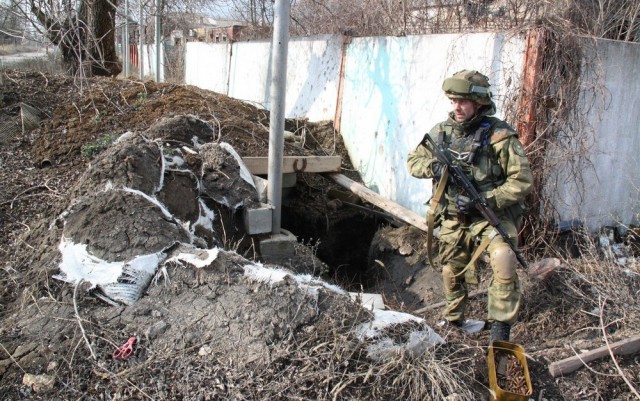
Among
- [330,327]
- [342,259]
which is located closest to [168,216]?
[330,327]

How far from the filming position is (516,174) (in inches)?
124

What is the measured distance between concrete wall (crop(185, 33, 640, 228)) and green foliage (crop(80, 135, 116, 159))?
2.93 metres

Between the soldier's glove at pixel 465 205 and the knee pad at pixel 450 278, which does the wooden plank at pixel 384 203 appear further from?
the soldier's glove at pixel 465 205

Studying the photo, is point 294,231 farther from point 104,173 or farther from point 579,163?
point 579,163

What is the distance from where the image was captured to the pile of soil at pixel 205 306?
7.99 feet

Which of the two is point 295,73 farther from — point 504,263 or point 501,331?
point 501,331

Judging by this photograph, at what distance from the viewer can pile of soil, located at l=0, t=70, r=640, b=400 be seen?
2.44 metres

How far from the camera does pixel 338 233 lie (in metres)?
6.08

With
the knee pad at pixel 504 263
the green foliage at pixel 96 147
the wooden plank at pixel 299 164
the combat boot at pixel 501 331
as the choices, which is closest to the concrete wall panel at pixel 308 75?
the wooden plank at pixel 299 164

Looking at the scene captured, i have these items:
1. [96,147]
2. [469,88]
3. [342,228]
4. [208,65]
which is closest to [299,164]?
[342,228]

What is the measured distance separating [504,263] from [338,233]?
3.09 m

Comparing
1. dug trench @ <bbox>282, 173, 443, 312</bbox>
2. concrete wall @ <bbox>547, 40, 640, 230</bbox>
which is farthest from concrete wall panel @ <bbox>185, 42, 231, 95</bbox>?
concrete wall @ <bbox>547, 40, 640, 230</bbox>

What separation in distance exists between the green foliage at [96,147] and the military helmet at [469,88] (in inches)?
144

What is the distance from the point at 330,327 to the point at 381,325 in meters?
0.29
